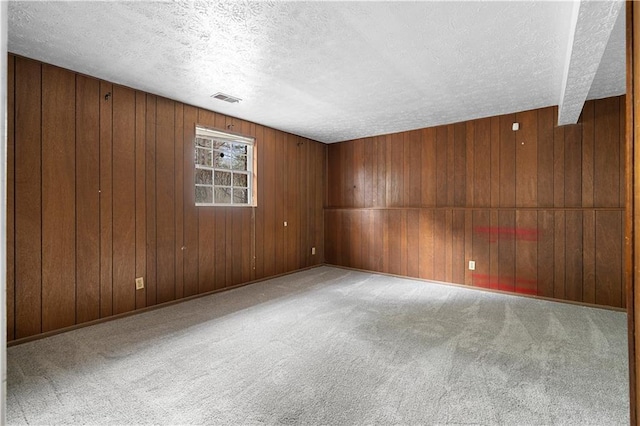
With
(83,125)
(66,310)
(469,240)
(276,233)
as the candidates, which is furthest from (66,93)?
(469,240)

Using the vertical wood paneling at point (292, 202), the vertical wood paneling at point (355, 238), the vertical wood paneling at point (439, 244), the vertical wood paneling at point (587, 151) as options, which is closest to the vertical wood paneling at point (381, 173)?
the vertical wood paneling at point (355, 238)

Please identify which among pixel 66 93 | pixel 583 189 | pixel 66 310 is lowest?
pixel 66 310

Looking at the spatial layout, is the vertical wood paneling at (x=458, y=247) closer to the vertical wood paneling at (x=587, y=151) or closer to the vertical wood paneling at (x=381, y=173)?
the vertical wood paneling at (x=381, y=173)

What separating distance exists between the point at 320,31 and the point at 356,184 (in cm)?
352

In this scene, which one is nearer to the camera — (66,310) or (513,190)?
(66,310)

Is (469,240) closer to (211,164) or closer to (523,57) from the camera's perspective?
(523,57)

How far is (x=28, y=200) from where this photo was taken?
2520mm

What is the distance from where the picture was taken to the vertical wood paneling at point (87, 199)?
2.81m

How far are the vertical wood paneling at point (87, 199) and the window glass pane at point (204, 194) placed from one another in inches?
44.2

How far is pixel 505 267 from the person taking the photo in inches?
158

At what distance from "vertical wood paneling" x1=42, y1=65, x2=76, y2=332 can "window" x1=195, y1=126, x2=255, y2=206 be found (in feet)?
4.30

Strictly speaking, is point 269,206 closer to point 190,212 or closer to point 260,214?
point 260,214

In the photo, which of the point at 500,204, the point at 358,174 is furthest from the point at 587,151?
the point at 358,174

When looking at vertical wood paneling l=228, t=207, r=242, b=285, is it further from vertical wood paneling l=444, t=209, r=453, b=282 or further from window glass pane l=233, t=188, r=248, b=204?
vertical wood paneling l=444, t=209, r=453, b=282
